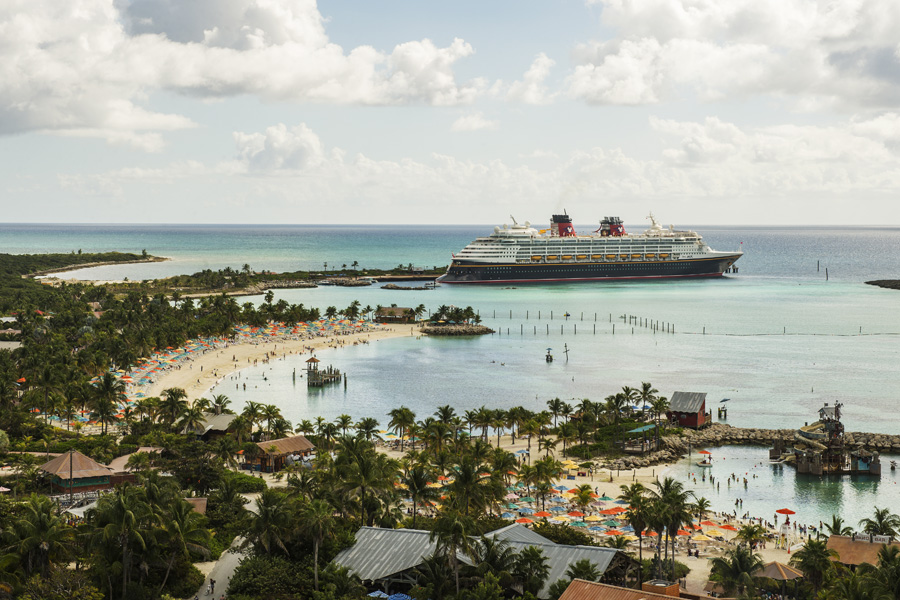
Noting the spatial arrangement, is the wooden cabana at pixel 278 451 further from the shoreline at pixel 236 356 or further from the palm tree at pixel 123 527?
the shoreline at pixel 236 356

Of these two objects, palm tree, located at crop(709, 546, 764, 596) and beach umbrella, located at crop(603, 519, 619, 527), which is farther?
beach umbrella, located at crop(603, 519, 619, 527)

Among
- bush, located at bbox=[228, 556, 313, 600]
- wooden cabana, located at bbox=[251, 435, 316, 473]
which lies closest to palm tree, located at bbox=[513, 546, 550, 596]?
bush, located at bbox=[228, 556, 313, 600]

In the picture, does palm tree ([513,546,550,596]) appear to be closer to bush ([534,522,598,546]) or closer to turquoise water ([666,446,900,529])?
bush ([534,522,598,546])

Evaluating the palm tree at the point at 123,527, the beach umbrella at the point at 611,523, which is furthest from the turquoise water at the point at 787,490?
the palm tree at the point at 123,527

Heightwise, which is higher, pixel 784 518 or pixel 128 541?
pixel 128 541

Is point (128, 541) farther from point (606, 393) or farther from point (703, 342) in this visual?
point (703, 342)

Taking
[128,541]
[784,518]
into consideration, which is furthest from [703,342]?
[128,541]
